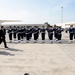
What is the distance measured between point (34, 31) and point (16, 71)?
419 inches

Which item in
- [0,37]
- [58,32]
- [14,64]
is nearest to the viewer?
[14,64]

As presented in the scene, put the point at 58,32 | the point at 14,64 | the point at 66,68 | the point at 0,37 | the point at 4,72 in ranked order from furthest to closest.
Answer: the point at 58,32 < the point at 0,37 < the point at 14,64 < the point at 66,68 < the point at 4,72

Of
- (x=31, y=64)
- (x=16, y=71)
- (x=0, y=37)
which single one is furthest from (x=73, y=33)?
→ (x=16, y=71)

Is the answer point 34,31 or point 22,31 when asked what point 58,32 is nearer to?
point 34,31

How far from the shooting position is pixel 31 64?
7.92 meters

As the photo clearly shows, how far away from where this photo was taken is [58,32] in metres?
16.7

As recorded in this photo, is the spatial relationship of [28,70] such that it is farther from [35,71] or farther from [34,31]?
[34,31]

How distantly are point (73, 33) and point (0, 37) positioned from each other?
22.8 feet

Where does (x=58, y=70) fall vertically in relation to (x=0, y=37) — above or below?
below

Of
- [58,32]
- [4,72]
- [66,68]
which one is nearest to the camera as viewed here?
[4,72]

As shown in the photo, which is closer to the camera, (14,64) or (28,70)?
(28,70)

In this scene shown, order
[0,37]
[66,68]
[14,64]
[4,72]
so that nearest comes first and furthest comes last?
[4,72] → [66,68] → [14,64] → [0,37]

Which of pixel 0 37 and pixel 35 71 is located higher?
pixel 0 37

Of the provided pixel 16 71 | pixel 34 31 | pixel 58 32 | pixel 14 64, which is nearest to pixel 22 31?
pixel 34 31
